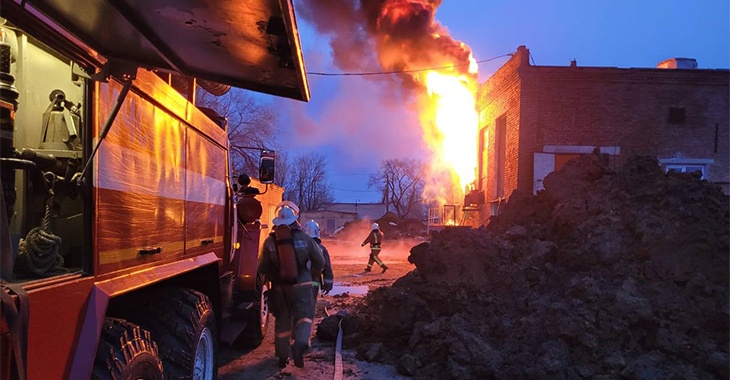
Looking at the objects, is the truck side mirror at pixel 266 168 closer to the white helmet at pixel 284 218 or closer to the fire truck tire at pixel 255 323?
the white helmet at pixel 284 218

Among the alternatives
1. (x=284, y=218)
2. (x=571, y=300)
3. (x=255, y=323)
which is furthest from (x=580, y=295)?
(x=255, y=323)

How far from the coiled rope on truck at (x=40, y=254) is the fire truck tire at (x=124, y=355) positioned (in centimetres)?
48

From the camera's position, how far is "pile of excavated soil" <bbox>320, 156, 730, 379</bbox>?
5629 millimetres

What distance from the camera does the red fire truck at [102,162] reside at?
6.61 ft

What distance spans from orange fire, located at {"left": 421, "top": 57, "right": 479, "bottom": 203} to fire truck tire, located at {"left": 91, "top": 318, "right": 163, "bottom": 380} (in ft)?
60.4

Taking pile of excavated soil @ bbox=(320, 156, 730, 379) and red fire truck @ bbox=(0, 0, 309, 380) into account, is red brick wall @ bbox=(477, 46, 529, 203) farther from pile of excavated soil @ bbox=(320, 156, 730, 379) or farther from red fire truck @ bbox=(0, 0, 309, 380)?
red fire truck @ bbox=(0, 0, 309, 380)

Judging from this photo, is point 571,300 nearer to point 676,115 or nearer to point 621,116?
point 621,116

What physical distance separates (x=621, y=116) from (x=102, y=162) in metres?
17.3

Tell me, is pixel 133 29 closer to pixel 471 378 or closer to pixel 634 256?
pixel 471 378

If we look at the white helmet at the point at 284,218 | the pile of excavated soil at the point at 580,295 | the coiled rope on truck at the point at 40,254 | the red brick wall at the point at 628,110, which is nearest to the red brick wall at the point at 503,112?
the red brick wall at the point at 628,110

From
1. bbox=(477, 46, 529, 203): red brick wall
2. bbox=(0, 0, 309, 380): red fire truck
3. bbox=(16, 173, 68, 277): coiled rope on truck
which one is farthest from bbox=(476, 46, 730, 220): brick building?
bbox=(16, 173, 68, 277): coiled rope on truck

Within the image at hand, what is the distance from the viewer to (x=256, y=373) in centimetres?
575

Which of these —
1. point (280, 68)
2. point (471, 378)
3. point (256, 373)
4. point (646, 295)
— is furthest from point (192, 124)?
point (646, 295)

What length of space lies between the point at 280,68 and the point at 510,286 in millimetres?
5298
